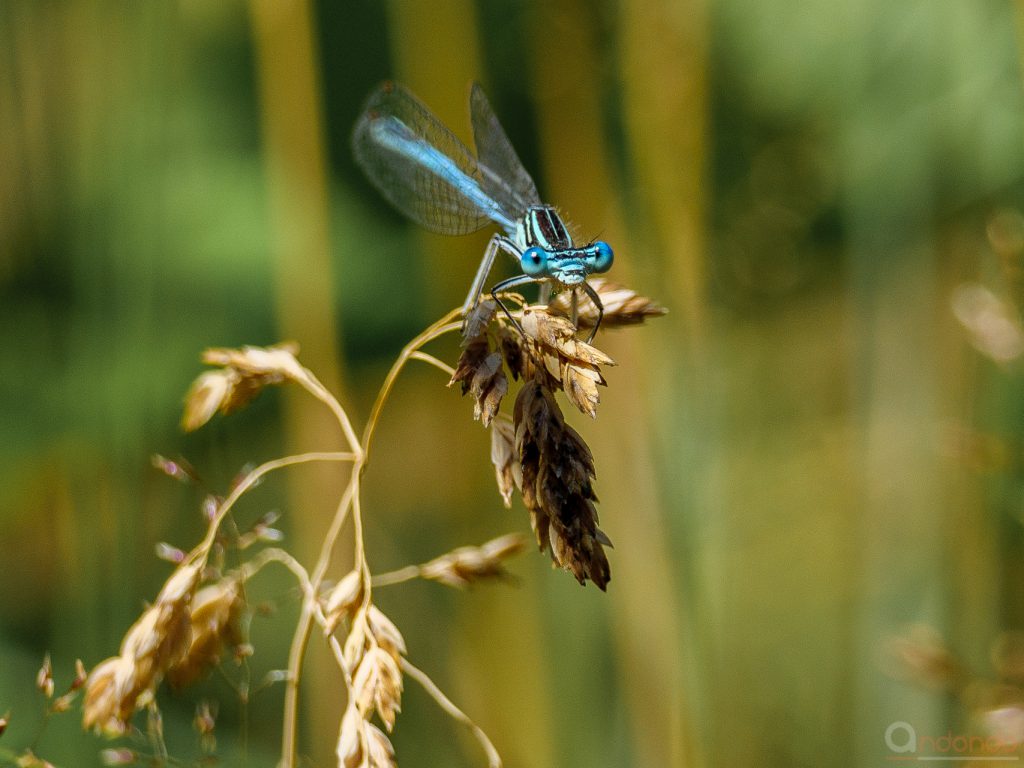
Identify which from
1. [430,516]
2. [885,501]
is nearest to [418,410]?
[430,516]

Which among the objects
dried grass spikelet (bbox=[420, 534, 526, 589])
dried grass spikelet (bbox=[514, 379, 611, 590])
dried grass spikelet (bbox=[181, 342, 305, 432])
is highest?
dried grass spikelet (bbox=[181, 342, 305, 432])

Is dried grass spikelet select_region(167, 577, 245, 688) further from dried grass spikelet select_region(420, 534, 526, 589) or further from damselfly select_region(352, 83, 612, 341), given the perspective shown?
damselfly select_region(352, 83, 612, 341)

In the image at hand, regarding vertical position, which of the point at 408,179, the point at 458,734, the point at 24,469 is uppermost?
the point at 408,179

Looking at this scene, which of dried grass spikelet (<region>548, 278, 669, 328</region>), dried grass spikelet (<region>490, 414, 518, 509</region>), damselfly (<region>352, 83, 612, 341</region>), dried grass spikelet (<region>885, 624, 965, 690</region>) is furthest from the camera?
dried grass spikelet (<region>885, 624, 965, 690</region>)

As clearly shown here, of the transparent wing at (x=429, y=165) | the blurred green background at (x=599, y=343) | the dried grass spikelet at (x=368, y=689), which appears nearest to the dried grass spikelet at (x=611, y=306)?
the transparent wing at (x=429, y=165)

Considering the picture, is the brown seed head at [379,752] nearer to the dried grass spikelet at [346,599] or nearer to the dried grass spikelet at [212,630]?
the dried grass spikelet at [346,599]

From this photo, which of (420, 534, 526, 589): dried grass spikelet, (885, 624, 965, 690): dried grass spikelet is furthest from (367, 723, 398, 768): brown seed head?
(885, 624, 965, 690): dried grass spikelet

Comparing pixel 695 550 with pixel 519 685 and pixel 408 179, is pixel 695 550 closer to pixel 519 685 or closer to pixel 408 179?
pixel 519 685
